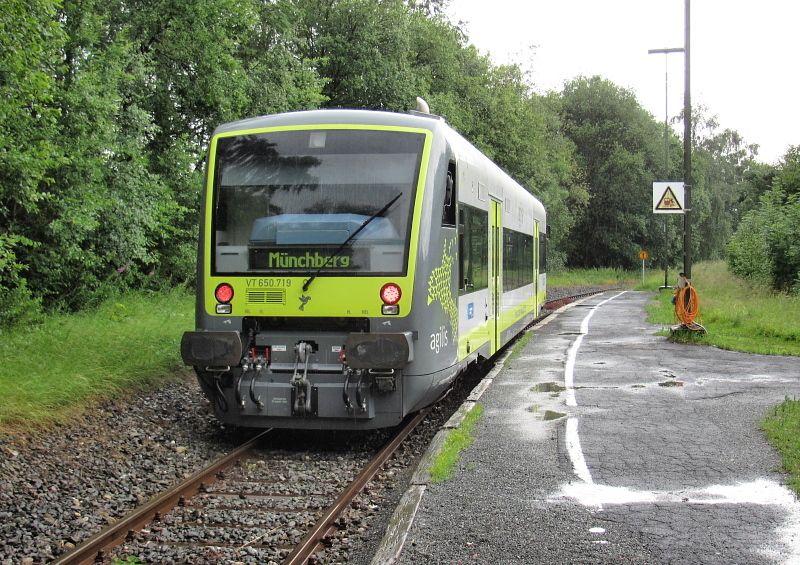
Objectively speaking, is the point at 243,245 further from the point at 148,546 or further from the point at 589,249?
the point at 589,249

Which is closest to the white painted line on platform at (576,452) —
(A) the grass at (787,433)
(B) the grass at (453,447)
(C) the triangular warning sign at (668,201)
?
(B) the grass at (453,447)

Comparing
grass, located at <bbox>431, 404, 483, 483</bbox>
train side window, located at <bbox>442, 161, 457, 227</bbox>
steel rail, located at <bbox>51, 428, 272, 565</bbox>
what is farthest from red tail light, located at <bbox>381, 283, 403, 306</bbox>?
steel rail, located at <bbox>51, 428, 272, 565</bbox>

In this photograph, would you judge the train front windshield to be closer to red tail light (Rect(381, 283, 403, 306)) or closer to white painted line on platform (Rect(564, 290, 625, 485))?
red tail light (Rect(381, 283, 403, 306))

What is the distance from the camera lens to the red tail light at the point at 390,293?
8320 mm

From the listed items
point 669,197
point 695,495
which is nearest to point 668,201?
point 669,197

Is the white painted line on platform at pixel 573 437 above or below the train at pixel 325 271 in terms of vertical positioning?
below

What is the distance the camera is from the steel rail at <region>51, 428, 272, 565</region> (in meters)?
5.41

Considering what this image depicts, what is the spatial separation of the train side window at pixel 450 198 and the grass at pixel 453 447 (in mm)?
2082

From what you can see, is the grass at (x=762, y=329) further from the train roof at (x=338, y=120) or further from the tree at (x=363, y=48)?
the tree at (x=363, y=48)

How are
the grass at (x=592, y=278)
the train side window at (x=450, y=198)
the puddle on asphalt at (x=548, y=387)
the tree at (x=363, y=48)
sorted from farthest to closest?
1. the grass at (x=592, y=278)
2. the tree at (x=363, y=48)
3. the puddle on asphalt at (x=548, y=387)
4. the train side window at (x=450, y=198)

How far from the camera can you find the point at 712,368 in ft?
44.2

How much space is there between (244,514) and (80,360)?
17.6ft

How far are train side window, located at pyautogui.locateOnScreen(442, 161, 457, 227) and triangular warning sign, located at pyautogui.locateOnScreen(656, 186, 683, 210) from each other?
11.5 metres

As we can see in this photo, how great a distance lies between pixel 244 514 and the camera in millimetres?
6480
